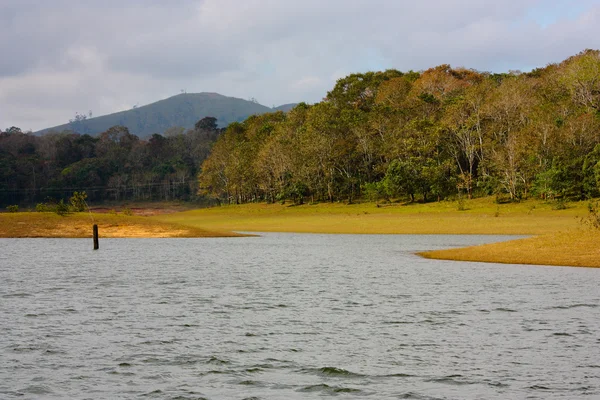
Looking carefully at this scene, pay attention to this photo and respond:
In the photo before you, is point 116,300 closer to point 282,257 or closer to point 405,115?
point 282,257

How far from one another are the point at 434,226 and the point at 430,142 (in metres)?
41.0

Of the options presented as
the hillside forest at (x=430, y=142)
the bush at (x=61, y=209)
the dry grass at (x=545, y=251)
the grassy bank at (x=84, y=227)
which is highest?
the hillside forest at (x=430, y=142)

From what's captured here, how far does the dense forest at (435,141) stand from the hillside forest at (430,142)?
222 mm

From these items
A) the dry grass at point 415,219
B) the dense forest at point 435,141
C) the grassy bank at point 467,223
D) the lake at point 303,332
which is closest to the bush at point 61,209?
the dry grass at point 415,219

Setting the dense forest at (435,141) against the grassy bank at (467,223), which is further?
the dense forest at (435,141)

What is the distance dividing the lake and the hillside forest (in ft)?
201

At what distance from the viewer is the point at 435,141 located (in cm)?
11425

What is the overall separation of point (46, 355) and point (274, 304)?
34.8ft

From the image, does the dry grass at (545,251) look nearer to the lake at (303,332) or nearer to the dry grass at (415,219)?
the lake at (303,332)

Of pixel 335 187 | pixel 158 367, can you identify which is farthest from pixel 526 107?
pixel 158 367

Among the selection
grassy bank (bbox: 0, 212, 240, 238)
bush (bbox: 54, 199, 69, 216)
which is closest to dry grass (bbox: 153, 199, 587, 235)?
grassy bank (bbox: 0, 212, 240, 238)

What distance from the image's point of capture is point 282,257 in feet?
161

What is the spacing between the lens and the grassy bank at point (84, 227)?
74250 mm

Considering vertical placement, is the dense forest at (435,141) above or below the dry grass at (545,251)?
above
